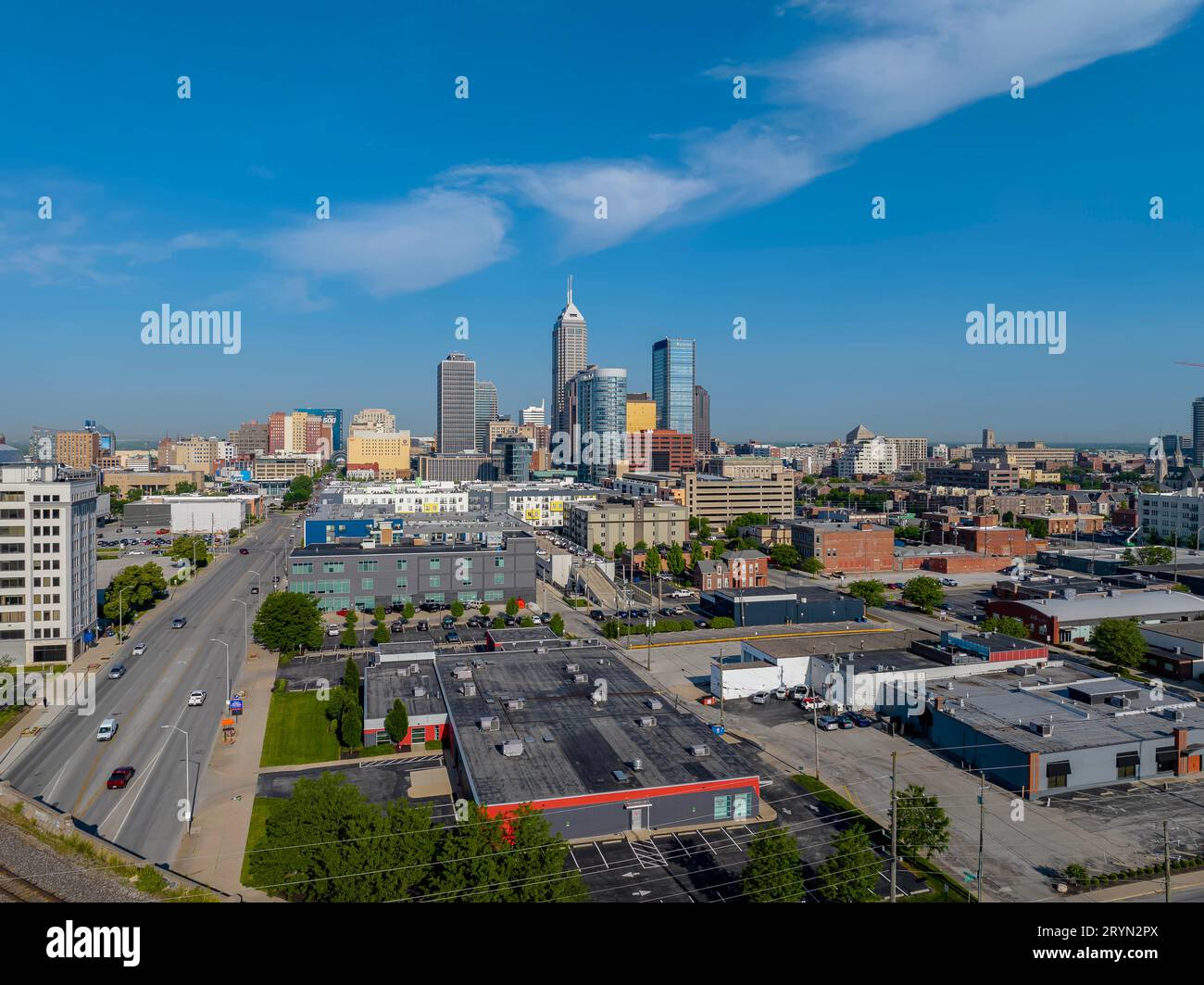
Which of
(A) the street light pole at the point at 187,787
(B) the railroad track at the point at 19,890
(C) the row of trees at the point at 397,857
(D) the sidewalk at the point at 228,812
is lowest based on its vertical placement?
(D) the sidewalk at the point at 228,812

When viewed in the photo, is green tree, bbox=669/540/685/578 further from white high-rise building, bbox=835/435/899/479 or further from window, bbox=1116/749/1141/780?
white high-rise building, bbox=835/435/899/479

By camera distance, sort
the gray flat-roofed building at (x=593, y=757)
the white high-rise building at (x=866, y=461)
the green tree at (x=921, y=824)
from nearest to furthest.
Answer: the green tree at (x=921, y=824)
the gray flat-roofed building at (x=593, y=757)
the white high-rise building at (x=866, y=461)

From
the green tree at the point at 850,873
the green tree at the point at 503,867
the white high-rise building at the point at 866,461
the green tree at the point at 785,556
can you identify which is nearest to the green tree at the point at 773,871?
the green tree at the point at 850,873

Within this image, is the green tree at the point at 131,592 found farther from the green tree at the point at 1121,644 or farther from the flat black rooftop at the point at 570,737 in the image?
the green tree at the point at 1121,644

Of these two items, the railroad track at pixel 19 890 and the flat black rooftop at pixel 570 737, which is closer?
the railroad track at pixel 19 890

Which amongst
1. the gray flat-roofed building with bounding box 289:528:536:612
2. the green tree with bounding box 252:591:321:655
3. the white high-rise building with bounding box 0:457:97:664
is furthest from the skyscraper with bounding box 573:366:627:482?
the white high-rise building with bounding box 0:457:97:664

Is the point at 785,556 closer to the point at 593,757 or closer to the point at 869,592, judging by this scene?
the point at 869,592
